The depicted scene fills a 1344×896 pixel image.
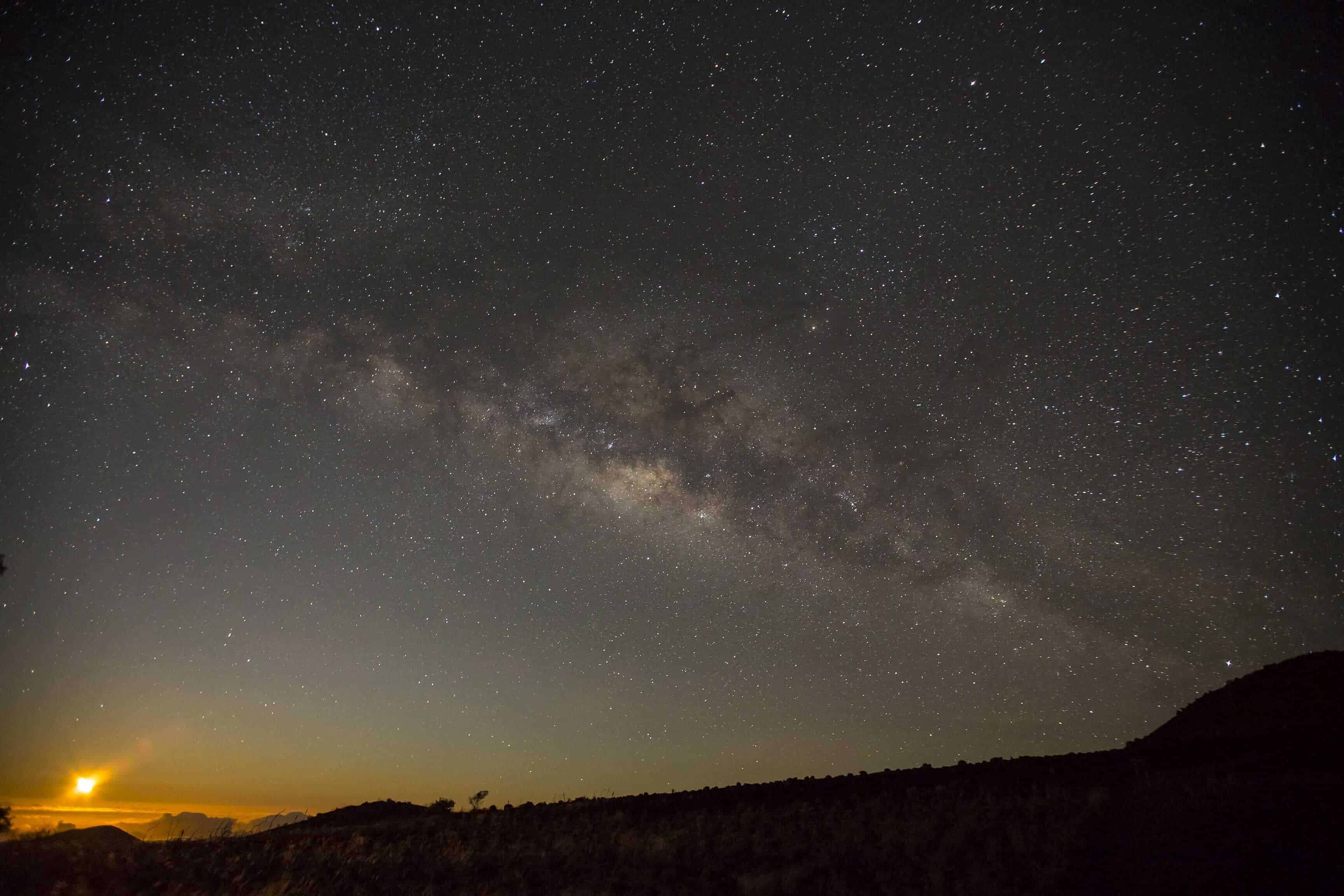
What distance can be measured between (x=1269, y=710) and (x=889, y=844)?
56.4 ft

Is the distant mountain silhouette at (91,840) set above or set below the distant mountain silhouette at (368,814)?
above

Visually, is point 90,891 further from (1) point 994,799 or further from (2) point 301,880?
(1) point 994,799

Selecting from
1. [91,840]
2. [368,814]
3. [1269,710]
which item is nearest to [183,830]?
[91,840]

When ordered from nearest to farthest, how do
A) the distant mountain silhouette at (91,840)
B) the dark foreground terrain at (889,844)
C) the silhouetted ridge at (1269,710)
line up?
the dark foreground terrain at (889,844), the distant mountain silhouette at (91,840), the silhouetted ridge at (1269,710)

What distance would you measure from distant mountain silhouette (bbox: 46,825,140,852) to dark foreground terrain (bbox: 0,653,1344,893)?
0.05 metres

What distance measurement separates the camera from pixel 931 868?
7953mm

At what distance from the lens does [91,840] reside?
31.9 feet

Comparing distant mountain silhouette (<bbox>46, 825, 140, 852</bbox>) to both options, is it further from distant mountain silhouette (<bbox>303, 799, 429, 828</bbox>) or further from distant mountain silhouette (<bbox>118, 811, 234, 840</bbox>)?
distant mountain silhouette (<bbox>303, 799, 429, 828</bbox>)

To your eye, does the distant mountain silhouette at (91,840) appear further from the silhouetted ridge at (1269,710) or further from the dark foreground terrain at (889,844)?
the silhouetted ridge at (1269,710)

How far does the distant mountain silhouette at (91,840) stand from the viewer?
9469 mm

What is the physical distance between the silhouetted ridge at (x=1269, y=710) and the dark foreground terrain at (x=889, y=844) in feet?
0.95

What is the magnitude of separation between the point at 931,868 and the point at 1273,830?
12.5 ft

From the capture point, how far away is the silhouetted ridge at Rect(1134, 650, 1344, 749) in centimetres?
1416

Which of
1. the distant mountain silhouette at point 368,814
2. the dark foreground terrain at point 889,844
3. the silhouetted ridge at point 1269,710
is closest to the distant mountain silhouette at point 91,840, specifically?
the dark foreground terrain at point 889,844
